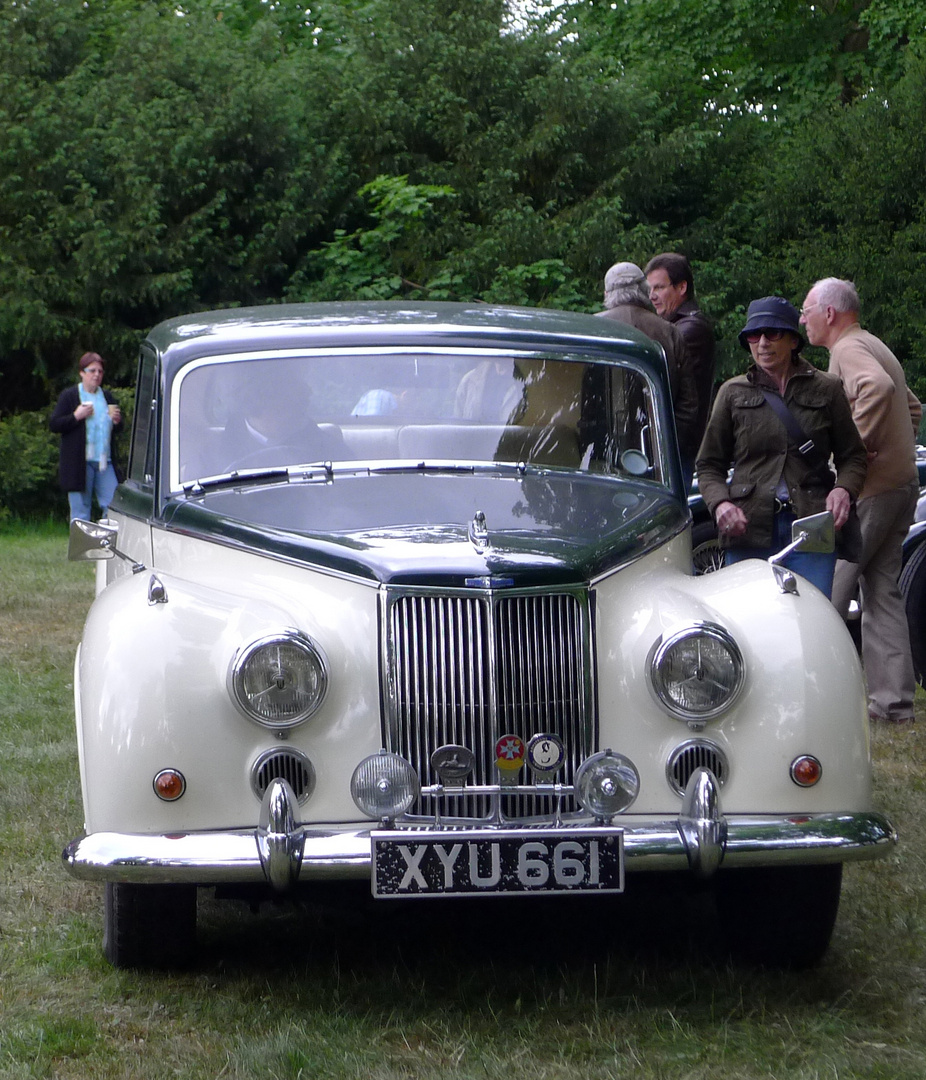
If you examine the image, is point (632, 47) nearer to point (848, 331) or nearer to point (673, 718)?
point (848, 331)

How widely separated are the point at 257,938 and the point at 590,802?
48.0 inches

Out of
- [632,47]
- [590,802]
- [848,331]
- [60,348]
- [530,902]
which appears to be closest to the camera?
[590,802]

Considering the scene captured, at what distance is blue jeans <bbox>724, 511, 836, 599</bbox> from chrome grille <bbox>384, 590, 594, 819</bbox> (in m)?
2.24

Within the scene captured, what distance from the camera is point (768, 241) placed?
73.2 ft

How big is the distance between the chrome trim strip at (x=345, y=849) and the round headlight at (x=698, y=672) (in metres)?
0.29

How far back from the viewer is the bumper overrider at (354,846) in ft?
11.7

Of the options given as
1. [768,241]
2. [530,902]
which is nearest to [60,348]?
[768,241]

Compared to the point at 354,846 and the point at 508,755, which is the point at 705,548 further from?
the point at 354,846

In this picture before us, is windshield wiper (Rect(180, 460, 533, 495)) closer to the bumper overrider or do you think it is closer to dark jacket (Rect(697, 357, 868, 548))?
the bumper overrider

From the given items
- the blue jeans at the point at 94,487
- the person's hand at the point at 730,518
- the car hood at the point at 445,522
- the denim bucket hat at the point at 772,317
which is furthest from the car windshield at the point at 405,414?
the blue jeans at the point at 94,487

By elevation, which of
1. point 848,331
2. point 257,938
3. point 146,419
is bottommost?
point 257,938

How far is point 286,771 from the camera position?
12.3ft

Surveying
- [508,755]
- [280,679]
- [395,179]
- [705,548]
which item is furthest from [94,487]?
[508,755]

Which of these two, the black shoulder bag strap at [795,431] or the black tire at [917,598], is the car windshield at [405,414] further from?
the black tire at [917,598]
